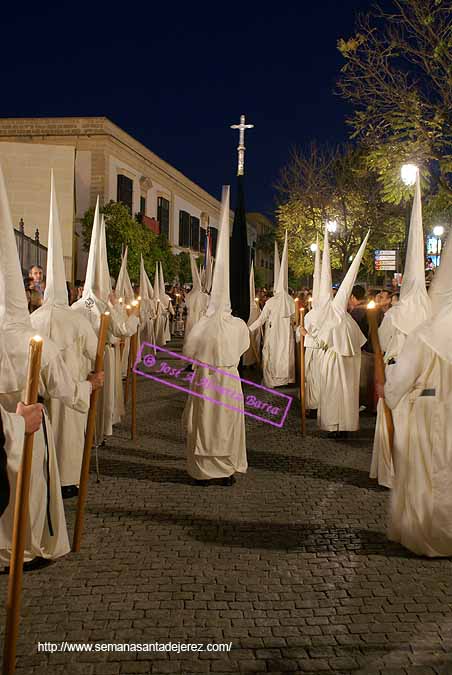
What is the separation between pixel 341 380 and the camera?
965 cm

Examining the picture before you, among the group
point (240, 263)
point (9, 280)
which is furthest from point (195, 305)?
point (9, 280)

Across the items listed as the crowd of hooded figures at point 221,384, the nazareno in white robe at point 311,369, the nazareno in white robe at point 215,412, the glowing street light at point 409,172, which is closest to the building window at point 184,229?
the glowing street light at point 409,172

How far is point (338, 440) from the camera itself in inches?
373

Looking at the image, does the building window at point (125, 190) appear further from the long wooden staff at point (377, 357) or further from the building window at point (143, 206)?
the long wooden staff at point (377, 357)

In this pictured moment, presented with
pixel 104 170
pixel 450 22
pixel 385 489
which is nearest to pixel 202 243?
pixel 104 170

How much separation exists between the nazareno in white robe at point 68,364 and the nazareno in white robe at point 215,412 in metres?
1.16

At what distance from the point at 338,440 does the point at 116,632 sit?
5862 mm

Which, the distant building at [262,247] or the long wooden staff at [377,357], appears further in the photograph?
the distant building at [262,247]

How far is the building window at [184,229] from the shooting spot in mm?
55031

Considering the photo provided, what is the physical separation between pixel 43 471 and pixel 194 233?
181 feet

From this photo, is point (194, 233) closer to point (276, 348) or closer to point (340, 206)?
point (340, 206)

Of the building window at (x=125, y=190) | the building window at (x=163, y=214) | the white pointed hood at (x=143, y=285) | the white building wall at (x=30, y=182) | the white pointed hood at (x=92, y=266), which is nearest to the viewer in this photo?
the white pointed hood at (x=92, y=266)

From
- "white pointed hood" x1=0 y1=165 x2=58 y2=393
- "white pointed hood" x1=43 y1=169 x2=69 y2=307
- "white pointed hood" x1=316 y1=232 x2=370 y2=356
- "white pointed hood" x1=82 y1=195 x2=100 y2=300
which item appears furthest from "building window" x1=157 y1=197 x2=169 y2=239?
"white pointed hood" x1=0 y1=165 x2=58 y2=393

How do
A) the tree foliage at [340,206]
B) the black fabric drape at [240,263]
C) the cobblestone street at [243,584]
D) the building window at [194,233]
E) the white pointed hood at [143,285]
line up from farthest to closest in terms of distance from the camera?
the building window at [194,233] < the tree foliage at [340,206] < the white pointed hood at [143,285] < the black fabric drape at [240,263] < the cobblestone street at [243,584]
